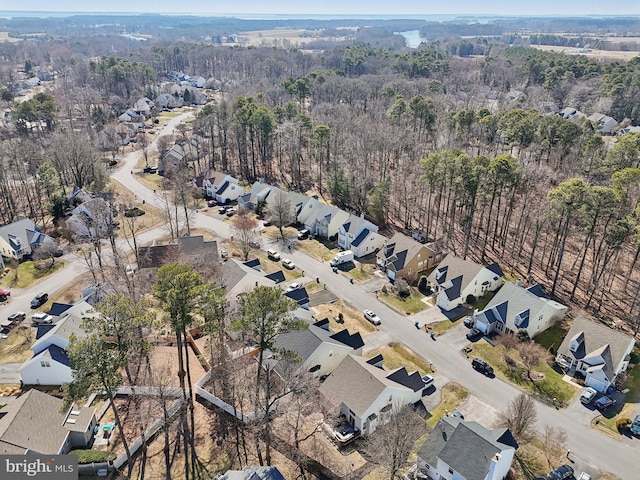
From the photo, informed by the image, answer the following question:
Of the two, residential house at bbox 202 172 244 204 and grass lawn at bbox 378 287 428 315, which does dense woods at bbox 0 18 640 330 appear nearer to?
residential house at bbox 202 172 244 204

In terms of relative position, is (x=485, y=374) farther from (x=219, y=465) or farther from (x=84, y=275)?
(x=84, y=275)

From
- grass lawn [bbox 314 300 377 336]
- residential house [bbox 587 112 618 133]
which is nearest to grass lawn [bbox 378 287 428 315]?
grass lawn [bbox 314 300 377 336]

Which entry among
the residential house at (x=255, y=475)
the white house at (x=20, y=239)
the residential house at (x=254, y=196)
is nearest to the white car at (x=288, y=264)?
the residential house at (x=254, y=196)

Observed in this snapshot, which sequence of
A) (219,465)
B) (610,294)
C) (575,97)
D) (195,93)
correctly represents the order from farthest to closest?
(195,93) < (575,97) < (610,294) < (219,465)

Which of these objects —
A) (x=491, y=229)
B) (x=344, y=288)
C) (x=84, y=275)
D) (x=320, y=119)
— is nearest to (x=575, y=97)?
(x=320, y=119)

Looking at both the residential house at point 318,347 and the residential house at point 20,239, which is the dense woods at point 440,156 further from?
the residential house at point 318,347

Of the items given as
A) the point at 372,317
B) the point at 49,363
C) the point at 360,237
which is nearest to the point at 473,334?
the point at 372,317
